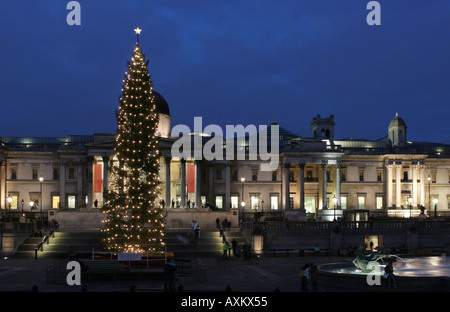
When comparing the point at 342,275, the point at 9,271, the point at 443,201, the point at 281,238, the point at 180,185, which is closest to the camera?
the point at 342,275

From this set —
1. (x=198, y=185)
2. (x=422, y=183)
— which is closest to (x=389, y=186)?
(x=422, y=183)

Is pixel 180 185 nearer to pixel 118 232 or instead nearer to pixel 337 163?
pixel 337 163

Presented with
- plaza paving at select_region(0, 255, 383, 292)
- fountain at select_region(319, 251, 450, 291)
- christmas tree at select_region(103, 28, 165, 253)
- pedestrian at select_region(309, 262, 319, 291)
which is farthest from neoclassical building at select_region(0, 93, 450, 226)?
pedestrian at select_region(309, 262, 319, 291)

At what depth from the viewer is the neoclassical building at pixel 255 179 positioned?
246 feet

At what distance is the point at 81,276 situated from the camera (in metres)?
30.4

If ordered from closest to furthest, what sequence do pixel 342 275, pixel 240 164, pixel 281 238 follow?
pixel 342 275 < pixel 281 238 < pixel 240 164

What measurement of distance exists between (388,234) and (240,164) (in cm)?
3293

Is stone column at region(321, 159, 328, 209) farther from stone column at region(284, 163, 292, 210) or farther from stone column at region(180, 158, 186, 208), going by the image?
stone column at region(180, 158, 186, 208)

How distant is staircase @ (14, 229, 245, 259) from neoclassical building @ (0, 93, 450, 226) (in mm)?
20042

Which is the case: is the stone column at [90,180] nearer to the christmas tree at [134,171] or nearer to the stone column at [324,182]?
the stone column at [324,182]

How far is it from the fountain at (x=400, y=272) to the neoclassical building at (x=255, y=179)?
35.4m

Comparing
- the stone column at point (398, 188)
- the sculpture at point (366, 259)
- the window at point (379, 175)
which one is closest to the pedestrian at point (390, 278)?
the sculpture at point (366, 259)

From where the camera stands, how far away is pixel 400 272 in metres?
32.2

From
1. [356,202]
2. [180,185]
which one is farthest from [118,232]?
[356,202]
